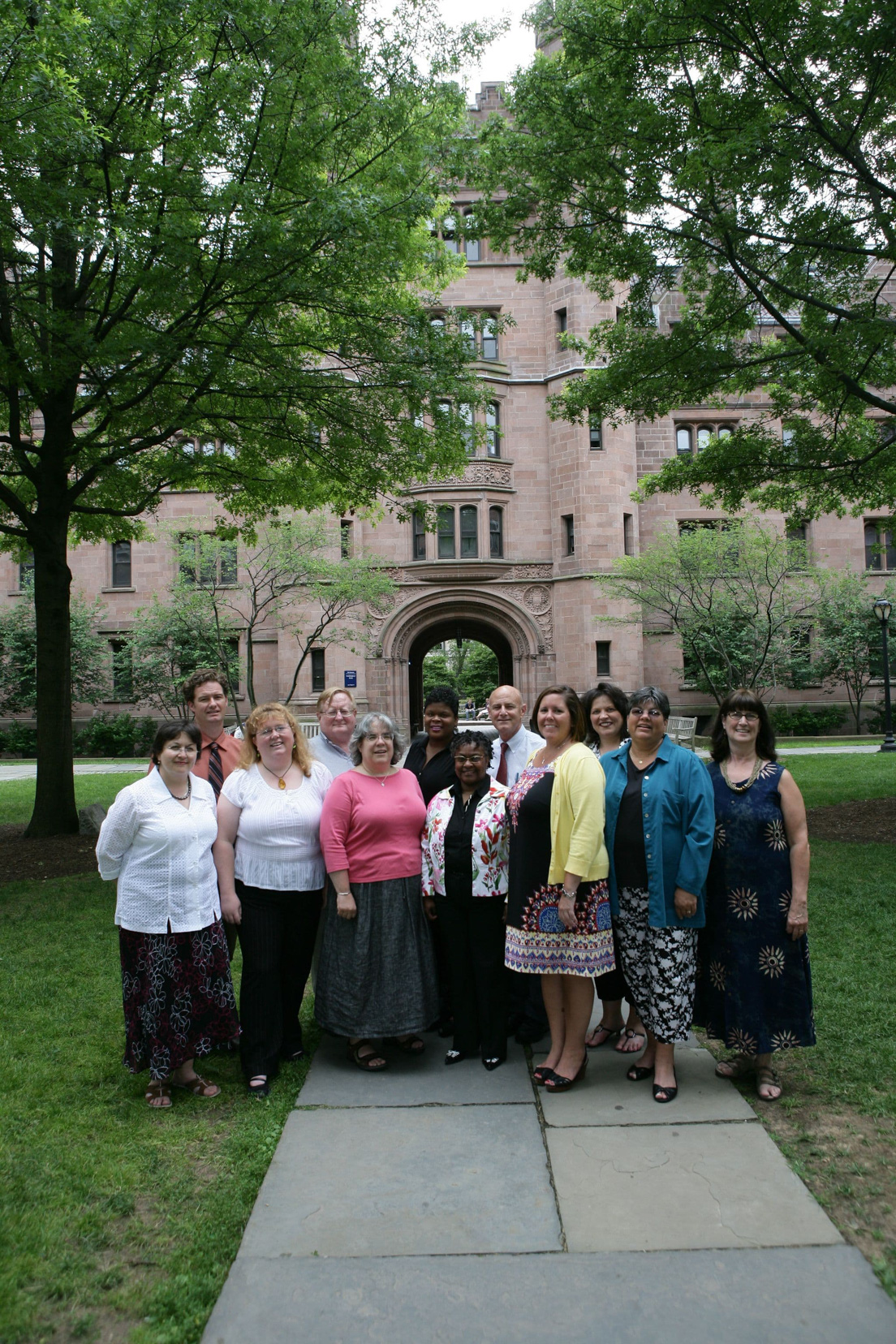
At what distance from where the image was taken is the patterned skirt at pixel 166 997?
13.7 ft

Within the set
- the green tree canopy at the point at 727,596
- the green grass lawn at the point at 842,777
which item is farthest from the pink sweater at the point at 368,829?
the green tree canopy at the point at 727,596

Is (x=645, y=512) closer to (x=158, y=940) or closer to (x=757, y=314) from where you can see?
(x=757, y=314)

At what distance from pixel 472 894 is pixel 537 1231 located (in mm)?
1707

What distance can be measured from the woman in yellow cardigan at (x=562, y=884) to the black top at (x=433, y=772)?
595 mm

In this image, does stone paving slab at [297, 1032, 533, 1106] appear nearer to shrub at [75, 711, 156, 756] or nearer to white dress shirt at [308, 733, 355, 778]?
white dress shirt at [308, 733, 355, 778]

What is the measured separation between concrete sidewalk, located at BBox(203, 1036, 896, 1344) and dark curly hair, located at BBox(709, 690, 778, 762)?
1.59 m

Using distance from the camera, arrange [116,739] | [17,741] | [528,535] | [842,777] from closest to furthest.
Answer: [842,777], [116,739], [17,741], [528,535]

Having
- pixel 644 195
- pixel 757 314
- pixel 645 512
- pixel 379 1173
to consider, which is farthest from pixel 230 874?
pixel 645 512

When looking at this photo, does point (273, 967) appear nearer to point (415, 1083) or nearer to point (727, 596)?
point (415, 1083)

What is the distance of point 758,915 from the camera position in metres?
4.19

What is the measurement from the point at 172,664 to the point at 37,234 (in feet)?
73.3

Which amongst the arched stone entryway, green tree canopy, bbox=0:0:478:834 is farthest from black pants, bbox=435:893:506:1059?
the arched stone entryway

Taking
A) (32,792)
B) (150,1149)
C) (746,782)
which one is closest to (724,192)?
(746,782)

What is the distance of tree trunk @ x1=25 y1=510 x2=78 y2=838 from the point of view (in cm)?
1166
